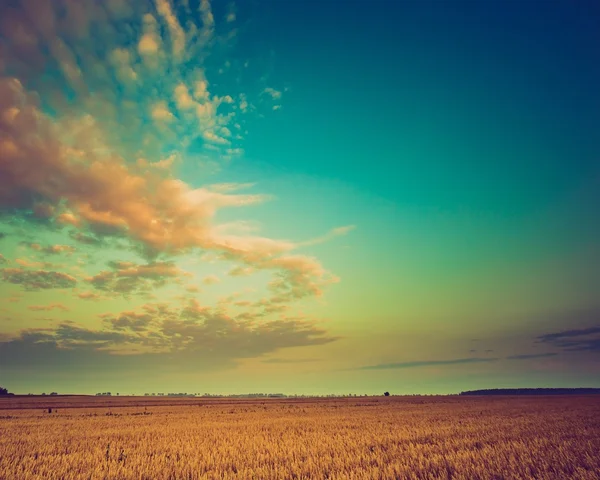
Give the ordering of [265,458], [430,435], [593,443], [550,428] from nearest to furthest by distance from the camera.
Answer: [265,458] < [593,443] < [430,435] < [550,428]

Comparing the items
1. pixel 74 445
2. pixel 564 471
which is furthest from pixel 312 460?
pixel 74 445

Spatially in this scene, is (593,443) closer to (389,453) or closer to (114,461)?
(389,453)

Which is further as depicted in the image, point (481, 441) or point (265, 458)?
point (481, 441)

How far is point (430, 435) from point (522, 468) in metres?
7.96

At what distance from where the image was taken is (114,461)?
11.8 meters

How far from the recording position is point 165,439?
710 inches

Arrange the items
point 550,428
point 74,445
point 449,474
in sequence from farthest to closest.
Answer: point 550,428, point 74,445, point 449,474

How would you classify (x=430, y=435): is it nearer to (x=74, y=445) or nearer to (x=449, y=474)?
(x=449, y=474)

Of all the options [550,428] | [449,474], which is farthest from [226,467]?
[550,428]

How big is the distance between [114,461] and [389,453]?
29.2 ft

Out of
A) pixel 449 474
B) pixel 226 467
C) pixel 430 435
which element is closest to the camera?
pixel 449 474

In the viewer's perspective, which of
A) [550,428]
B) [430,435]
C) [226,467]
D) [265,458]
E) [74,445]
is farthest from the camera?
[550,428]

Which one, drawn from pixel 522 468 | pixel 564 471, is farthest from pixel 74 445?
pixel 564 471

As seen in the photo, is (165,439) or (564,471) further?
(165,439)
